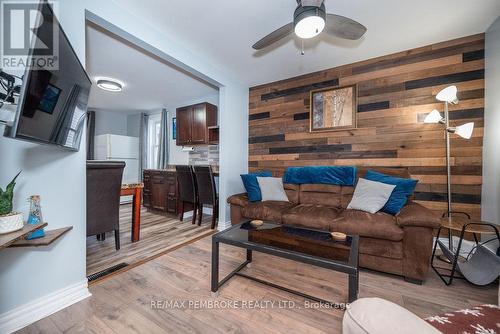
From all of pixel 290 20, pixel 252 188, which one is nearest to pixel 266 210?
pixel 252 188

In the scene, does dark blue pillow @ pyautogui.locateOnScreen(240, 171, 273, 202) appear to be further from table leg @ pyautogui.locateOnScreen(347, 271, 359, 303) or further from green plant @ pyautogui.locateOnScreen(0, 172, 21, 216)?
green plant @ pyautogui.locateOnScreen(0, 172, 21, 216)

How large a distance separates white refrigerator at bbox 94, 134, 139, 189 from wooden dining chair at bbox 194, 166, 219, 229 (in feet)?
9.73

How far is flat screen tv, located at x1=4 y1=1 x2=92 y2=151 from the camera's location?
898 mm

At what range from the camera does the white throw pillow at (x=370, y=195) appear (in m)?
2.12

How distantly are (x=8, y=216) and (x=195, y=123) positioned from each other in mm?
3154

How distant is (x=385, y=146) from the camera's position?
2.64 m

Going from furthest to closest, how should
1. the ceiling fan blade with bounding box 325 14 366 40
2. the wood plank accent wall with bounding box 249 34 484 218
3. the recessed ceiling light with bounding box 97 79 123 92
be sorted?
1. the recessed ceiling light with bounding box 97 79 123 92
2. the wood plank accent wall with bounding box 249 34 484 218
3. the ceiling fan blade with bounding box 325 14 366 40

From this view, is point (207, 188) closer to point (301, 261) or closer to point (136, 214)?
point (136, 214)

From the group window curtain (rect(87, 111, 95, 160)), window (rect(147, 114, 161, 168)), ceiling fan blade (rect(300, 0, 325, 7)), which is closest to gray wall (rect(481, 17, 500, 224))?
ceiling fan blade (rect(300, 0, 325, 7))

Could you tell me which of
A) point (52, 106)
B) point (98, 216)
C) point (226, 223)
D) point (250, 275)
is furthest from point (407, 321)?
point (226, 223)

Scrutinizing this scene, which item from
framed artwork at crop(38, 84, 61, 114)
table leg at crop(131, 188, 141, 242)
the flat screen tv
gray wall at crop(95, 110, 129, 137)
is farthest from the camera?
gray wall at crop(95, 110, 129, 137)

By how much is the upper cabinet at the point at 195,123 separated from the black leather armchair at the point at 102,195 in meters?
1.88

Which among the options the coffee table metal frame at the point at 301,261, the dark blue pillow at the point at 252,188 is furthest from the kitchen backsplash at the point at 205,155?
the coffee table metal frame at the point at 301,261

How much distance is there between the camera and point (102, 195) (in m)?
2.13
